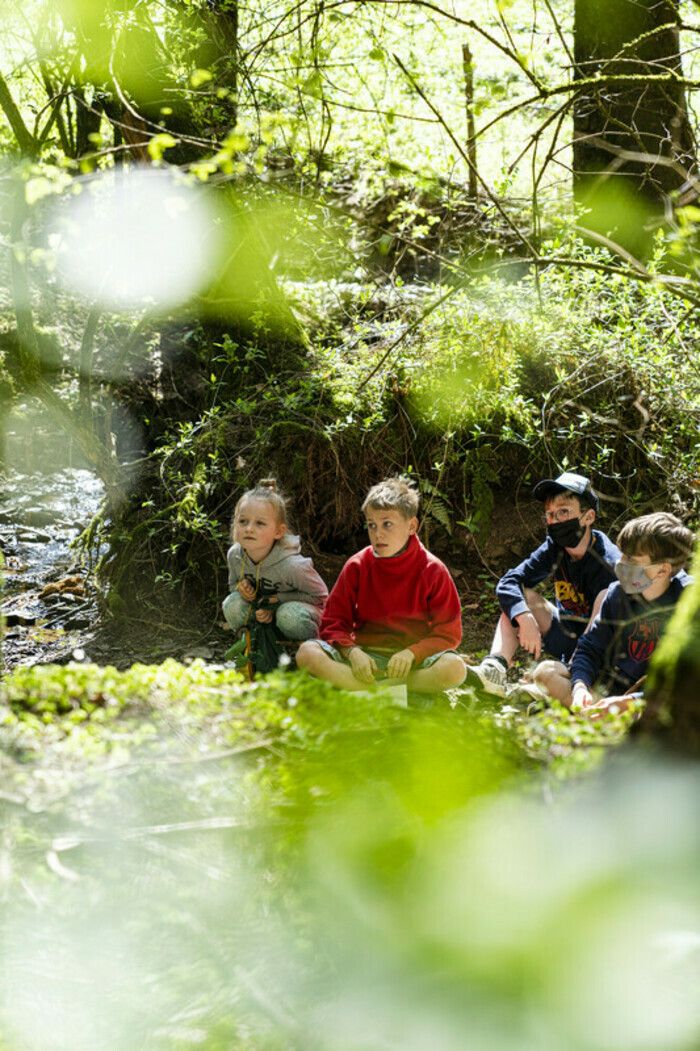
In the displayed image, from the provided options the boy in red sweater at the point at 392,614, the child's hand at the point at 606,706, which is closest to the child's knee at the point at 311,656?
the boy in red sweater at the point at 392,614

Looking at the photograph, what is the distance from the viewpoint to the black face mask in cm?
514

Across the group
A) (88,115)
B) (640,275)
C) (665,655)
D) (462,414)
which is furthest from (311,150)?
(665,655)

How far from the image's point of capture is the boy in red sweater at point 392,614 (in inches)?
185

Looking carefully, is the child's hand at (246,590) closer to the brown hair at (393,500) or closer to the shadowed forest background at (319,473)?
the brown hair at (393,500)

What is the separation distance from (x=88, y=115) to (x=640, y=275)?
5969mm

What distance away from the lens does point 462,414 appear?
269 inches

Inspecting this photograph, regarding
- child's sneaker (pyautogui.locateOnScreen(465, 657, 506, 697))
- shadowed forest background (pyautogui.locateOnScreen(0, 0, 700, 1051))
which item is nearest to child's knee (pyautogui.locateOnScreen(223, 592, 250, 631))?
shadowed forest background (pyautogui.locateOnScreen(0, 0, 700, 1051))

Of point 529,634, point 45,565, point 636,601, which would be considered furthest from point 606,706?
point 45,565

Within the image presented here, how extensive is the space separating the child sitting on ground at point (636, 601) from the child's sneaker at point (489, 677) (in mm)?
618

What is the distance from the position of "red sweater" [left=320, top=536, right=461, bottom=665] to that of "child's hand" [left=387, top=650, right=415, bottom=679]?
22cm

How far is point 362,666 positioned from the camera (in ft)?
15.0

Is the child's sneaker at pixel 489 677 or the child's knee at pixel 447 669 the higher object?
the child's knee at pixel 447 669

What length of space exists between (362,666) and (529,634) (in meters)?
1.02

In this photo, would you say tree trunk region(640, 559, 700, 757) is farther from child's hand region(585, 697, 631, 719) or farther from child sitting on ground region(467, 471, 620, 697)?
child sitting on ground region(467, 471, 620, 697)
